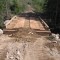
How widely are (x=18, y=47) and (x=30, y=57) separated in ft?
5.93

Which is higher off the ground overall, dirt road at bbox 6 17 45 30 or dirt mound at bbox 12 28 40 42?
dirt mound at bbox 12 28 40 42

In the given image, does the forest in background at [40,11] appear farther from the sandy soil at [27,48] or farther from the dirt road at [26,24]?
the sandy soil at [27,48]

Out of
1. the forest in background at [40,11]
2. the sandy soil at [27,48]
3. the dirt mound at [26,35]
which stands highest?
the sandy soil at [27,48]

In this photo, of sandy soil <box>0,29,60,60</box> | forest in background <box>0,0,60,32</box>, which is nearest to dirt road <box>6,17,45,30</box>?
forest in background <box>0,0,60,32</box>

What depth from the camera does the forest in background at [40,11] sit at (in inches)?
1032

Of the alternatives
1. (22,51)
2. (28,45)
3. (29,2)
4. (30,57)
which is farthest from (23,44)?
(29,2)

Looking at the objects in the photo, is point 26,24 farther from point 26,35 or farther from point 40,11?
point 40,11

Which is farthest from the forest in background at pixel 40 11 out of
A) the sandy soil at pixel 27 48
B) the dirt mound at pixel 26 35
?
the sandy soil at pixel 27 48

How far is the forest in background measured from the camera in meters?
26.2

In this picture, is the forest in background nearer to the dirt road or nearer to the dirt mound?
the dirt road

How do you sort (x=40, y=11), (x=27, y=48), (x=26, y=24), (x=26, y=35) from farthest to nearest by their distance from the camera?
(x=40, y=11) → (x=26, y=24) → (x=26, y=35) → (x=27, y=48)

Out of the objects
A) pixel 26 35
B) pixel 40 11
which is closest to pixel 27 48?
pixel 26 35

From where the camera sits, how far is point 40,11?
55531mm

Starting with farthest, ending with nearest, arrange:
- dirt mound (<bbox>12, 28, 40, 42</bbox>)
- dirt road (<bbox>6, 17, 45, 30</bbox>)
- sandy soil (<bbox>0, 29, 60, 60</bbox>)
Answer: dirt road (<bbox>6, 17, 45, 30</bbox>)
dirt mound (<bbox>12, 28, 40, 42</bbox>)
sandy soil (<bbox>0, 29, 60, 60</bbox>)
